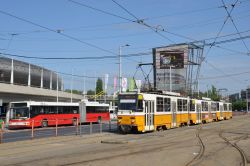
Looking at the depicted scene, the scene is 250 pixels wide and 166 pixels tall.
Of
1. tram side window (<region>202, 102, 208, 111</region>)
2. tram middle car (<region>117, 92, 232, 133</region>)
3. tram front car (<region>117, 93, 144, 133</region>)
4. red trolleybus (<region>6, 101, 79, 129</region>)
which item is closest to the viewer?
tram front car (<region>117, 93, 144, 133</region>)

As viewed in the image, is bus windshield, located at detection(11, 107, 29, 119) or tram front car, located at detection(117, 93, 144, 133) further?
bus windshield, located at detection(11, 107, 29, 119)

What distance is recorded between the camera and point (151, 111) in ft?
95.9

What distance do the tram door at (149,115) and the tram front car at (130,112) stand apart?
552mm

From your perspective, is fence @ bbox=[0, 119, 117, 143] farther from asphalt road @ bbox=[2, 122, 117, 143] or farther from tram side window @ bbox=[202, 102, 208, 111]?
tram side window @ bbox=[202, 102, 208, 111]

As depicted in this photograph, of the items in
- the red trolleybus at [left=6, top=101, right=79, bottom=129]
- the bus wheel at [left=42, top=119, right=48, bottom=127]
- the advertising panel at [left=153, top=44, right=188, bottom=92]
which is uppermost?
the advertising panel at [left=153, top=44, right=188, bottom=92]

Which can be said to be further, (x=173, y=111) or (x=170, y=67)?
(x=170, y=67)

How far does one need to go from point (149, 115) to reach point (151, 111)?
39 centimetres

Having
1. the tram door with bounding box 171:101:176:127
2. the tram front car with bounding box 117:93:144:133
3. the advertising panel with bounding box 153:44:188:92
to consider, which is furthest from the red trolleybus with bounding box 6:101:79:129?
the advertising panel with bounding box 153:44:188:92

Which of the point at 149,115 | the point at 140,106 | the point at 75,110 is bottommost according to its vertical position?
the point at 149,115

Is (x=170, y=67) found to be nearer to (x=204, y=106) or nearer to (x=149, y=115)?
(x=204, y=106)

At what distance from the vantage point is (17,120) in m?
41.3

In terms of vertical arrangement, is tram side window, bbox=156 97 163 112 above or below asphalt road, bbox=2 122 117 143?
above

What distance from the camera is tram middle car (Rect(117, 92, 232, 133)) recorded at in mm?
28094

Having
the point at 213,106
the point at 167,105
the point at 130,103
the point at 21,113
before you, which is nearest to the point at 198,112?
the point at 213,106
